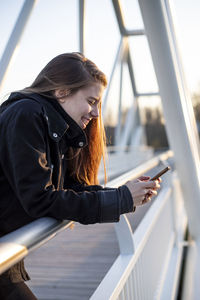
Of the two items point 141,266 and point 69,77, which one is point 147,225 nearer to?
point 141,266

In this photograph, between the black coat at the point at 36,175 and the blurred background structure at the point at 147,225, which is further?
the blurred background structure at the point at 147,225

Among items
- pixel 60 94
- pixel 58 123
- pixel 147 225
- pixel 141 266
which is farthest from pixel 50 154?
pixel 147 225

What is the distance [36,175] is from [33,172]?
0.02 m

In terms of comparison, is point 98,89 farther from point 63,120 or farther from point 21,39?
point 21,39

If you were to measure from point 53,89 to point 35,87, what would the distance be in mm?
90

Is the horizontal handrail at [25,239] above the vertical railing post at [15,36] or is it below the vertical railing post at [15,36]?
below

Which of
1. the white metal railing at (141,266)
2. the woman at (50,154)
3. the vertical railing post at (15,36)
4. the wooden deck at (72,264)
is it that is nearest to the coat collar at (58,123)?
the woman at (50,154)

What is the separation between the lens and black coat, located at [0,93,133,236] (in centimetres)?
Result: 127

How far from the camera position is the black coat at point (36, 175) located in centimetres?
127

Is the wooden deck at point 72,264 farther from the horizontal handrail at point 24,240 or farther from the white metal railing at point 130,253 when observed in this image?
the horizontal handrail at point 24,240

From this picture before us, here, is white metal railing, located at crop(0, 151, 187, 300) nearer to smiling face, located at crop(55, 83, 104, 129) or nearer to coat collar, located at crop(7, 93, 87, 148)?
coat collar, located at crop(7, 93, 87, 148)

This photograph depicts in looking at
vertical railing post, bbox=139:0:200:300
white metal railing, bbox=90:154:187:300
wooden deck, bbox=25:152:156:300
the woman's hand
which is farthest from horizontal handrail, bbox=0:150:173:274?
vertical railing post, bbox=139:0:200:300

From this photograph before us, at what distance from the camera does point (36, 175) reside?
1285 mm

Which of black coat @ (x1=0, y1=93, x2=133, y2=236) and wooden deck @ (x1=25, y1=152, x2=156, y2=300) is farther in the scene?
wooden deck @ (x1=25, y1=152, x2=156, y2=300)
